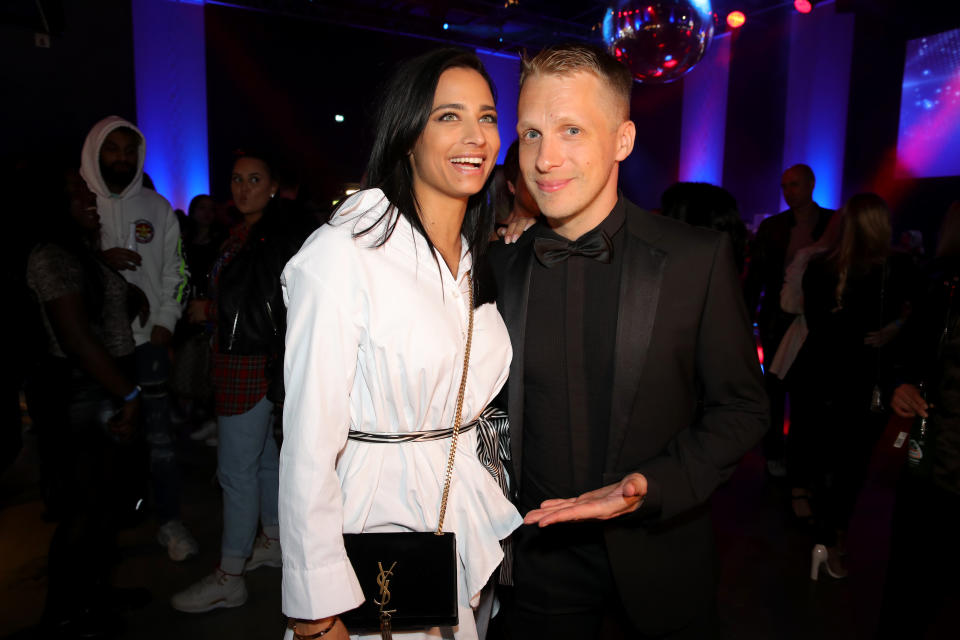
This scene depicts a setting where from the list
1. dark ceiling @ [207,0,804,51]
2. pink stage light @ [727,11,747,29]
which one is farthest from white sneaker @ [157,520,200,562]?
pink stage light @ [727,11,747,29]

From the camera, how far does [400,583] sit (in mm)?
1351

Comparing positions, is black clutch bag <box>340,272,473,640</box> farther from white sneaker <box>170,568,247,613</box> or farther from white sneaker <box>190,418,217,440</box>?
white sneaker <box>190,418,217,440</box>

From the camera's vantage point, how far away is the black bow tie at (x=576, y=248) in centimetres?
156

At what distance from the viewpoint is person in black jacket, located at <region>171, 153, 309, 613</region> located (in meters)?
2.68

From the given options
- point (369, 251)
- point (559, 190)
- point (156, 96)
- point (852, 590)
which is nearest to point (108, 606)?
point (369, 251)

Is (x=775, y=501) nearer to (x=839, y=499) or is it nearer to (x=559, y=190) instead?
(x=839, y=499)

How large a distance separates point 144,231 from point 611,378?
2783mm

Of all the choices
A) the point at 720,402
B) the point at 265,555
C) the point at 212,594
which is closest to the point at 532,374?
the point at 720,402

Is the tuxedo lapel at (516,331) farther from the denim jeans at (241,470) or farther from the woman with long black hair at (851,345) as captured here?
the woman with long black hair at (851,345)

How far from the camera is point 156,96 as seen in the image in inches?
342

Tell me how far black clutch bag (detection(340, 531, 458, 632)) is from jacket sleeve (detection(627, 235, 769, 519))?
47 cm

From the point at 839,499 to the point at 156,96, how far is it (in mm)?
9256

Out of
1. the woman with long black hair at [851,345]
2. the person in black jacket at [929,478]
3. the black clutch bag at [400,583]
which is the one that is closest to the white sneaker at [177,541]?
the black clutch bag at [400,583]

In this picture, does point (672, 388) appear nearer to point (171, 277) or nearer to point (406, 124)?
point (406, 124)
